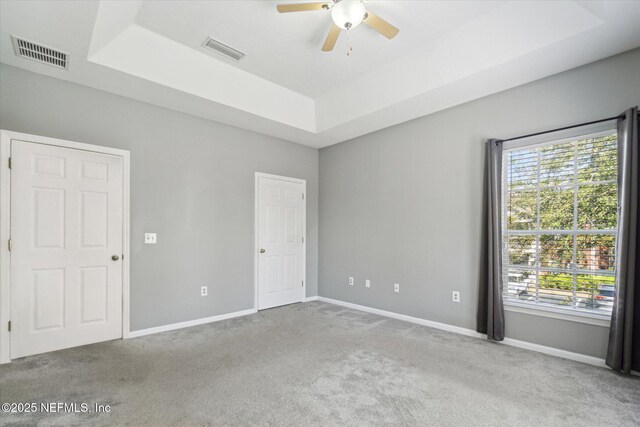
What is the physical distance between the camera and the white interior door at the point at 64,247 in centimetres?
298

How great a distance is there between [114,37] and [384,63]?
2.81 m

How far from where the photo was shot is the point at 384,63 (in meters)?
3.66

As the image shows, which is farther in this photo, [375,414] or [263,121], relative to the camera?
[263,121]

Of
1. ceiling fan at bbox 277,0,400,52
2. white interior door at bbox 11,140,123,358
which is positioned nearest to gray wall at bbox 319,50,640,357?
ceiling fan at bbox 277,0,400,52

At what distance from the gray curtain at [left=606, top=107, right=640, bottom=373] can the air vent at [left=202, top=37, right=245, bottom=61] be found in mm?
3790

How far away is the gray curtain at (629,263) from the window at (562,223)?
0.21 m

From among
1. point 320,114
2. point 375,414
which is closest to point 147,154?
point 320,114

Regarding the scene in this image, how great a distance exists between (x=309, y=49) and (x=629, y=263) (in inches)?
142

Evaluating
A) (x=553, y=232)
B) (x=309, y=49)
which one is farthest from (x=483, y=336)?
(x=309, y=49)

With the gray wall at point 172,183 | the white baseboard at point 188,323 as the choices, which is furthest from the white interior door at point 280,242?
the white baseboard at point 188,323

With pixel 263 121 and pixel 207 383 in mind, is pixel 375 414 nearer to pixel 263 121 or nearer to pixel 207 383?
pixel 207 383

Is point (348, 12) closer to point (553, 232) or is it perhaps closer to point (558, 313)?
point (553, 232)

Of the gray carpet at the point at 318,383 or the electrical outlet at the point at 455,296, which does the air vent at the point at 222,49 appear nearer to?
the gray carpet at the point at 318,383

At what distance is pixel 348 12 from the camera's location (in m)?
2.39
